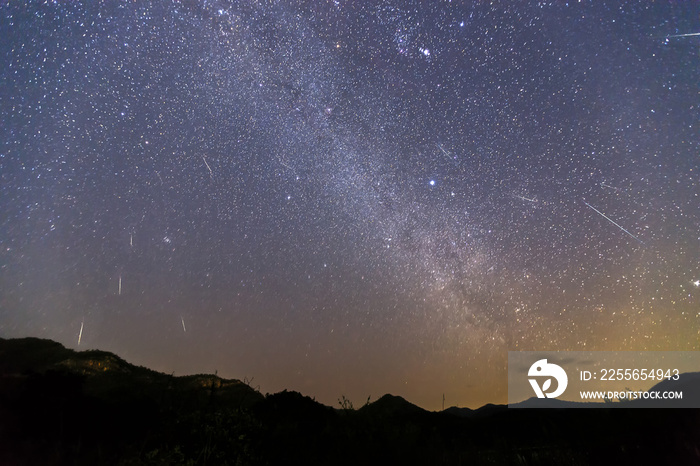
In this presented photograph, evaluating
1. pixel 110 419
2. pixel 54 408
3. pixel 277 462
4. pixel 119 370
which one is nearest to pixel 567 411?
pixel 277 462

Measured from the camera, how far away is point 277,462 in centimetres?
1350

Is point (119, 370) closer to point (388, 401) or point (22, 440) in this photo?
point (22, 440)

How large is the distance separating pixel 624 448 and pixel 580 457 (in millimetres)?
3573

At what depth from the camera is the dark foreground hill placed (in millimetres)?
11859

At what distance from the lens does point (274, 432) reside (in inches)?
619
